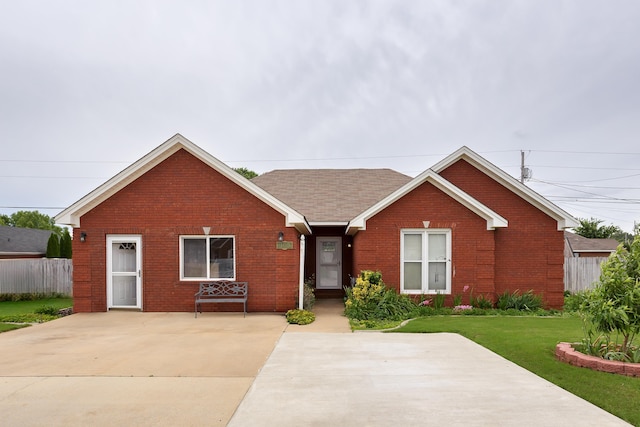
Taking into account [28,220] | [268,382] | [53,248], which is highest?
[28,220]

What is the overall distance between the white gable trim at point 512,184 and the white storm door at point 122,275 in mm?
10707

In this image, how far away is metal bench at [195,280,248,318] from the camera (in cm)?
1231

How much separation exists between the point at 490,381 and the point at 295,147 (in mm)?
26202

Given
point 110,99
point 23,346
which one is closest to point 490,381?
point 23,346

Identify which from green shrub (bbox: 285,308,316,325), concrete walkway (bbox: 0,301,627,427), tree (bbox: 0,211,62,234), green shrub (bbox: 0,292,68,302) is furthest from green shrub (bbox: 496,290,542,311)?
tree (bbox: 0,211,62,234)

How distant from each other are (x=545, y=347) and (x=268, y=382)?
220 inches

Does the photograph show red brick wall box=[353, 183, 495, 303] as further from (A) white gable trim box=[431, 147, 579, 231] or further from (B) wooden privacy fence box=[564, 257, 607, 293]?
(B) wooden privacy fence box=[564, 257, 607, 293]

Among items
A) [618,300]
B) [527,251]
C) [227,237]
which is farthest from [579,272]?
[227,237]

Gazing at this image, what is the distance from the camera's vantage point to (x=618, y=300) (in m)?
6.61

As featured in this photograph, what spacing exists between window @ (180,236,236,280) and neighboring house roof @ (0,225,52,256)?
19654mm

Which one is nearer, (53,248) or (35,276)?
(35,276)

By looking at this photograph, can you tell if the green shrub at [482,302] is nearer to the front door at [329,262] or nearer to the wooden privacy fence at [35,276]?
the front door at [329,262]

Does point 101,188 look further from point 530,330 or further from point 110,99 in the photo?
point 530,330

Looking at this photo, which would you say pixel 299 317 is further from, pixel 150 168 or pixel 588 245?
pixel 588 245
